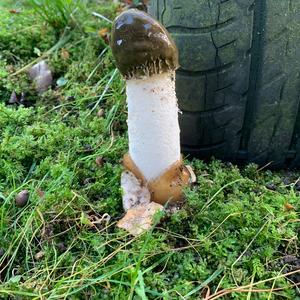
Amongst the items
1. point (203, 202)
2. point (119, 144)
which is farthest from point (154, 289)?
point (119, 144)

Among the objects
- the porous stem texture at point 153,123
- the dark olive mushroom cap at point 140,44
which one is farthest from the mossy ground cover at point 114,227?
the dark olive mushroom cap at point 140,44

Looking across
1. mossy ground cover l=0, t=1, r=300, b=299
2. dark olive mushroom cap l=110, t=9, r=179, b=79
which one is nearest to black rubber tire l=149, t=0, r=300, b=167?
mossy ground cover l=0, t=1, r=300, b=299

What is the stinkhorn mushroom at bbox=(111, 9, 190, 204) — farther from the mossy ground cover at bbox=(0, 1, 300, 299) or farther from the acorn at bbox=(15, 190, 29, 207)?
the acorn at bbox=(15, 190, 29, 207)

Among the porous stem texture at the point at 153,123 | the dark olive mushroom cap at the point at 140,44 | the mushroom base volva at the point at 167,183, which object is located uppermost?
the dark olive mushroom cap at the point at 140,44

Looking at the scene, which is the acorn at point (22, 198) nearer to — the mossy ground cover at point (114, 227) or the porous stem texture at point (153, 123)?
the mossy ground cover at point (114, 227)

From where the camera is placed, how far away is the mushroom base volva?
5.64 feet

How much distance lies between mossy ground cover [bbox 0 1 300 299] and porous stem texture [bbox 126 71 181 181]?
0.53 feet

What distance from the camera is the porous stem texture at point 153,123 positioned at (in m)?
1.58

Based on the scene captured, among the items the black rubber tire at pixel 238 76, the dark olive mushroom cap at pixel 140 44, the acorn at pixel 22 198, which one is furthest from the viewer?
the acorn at pixel 22 198

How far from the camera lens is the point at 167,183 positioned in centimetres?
172

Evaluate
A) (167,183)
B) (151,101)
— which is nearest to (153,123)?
(151,101)

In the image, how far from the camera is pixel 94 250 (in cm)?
164

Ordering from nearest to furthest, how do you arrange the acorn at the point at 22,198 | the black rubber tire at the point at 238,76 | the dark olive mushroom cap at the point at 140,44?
1. the dark olive mushroom cap at the point at 140,44
2. the black rubber tire at the point at 238,76
3. the acorn at the point at 22,198

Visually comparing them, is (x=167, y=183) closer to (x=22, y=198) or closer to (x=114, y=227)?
(x=114, y=227)
